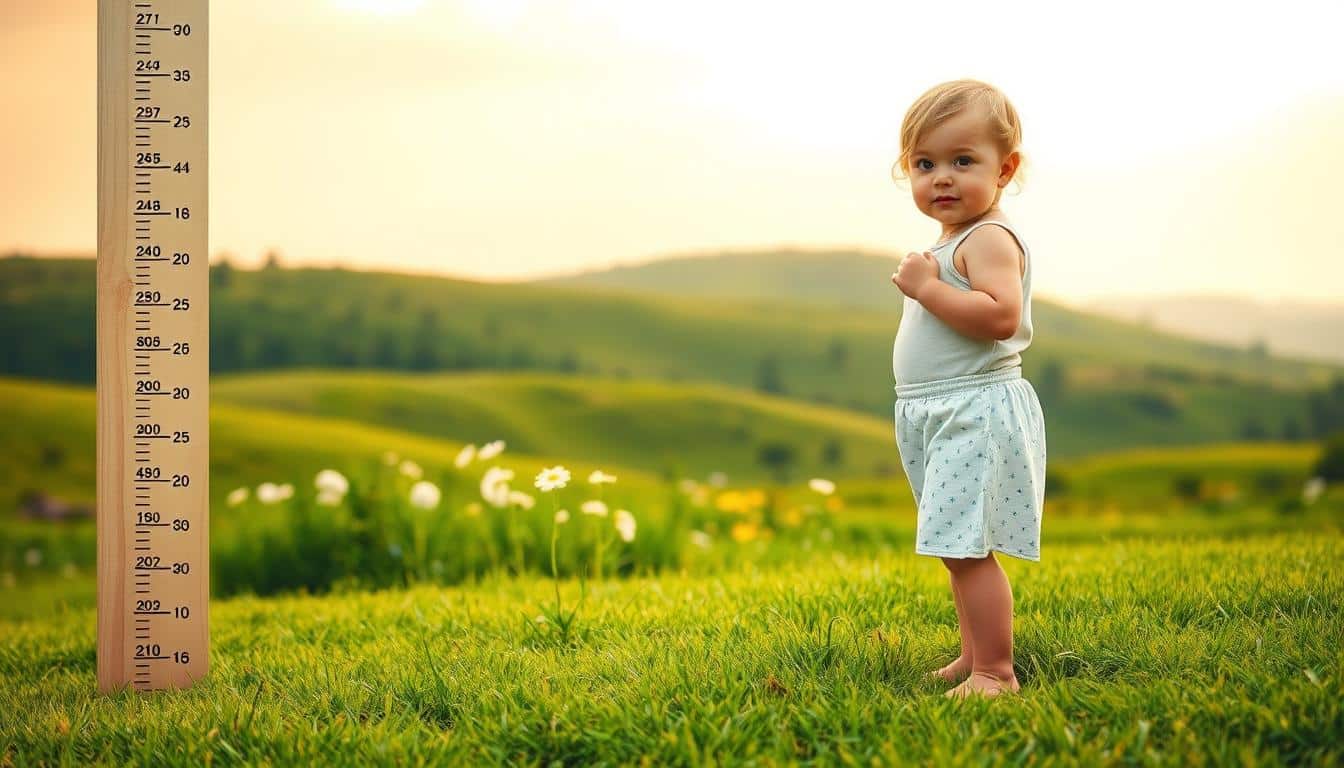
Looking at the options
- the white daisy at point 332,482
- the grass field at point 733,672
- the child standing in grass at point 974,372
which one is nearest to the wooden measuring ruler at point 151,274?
the grass field at point 733,672

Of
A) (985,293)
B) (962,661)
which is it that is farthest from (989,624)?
(985,293)

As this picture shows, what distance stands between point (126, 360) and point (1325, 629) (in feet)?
15.9

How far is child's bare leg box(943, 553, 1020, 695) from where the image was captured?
3.42 m

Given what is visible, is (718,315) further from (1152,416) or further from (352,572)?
(352,572)

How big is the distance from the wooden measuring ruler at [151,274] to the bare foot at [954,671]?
2.99m

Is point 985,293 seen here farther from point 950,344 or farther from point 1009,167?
point 1009,167

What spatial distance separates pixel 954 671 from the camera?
365 centimetres

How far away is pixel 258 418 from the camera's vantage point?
147ft

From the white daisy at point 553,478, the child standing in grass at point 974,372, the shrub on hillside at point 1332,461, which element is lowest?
the shrub on hillside at point 1332,461

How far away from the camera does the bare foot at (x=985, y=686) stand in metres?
3.31

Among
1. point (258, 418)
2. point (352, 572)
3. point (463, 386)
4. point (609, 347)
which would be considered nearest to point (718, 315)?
point (609, 347)

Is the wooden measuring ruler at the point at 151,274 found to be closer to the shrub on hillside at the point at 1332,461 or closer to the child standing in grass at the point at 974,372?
the child standing in grass at the point at 974,372

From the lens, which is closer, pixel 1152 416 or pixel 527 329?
pixel 1152 416

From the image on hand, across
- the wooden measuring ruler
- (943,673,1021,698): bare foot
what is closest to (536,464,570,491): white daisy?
the wooden measuring ruler
